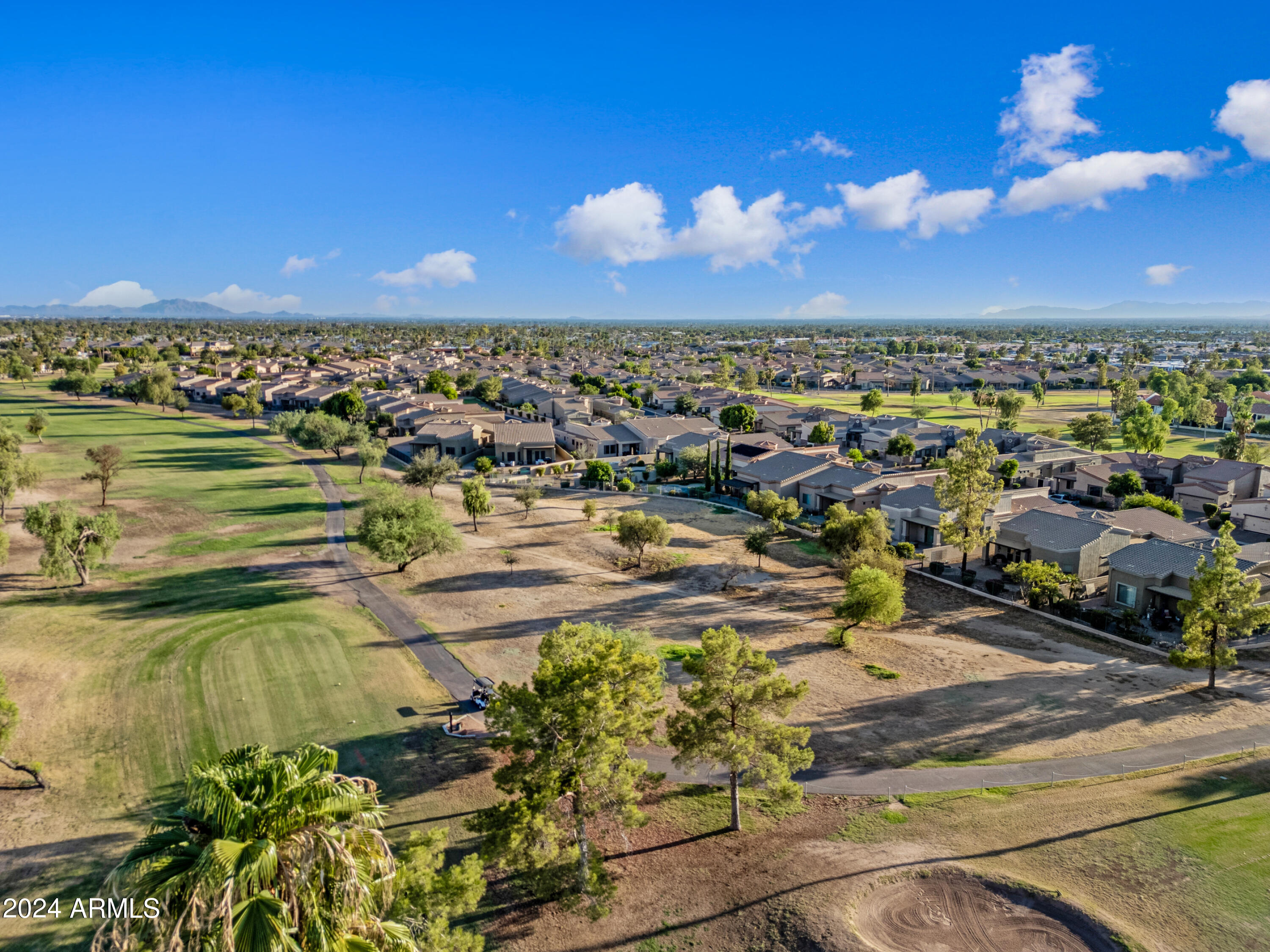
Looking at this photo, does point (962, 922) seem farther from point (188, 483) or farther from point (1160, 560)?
point (188, 483)

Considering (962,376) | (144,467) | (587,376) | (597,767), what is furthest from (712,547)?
(962,376)

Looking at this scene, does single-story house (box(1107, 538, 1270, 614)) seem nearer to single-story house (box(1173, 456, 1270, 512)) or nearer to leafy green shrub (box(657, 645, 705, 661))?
leafy green shrub (box(657, 645, 705, 661))

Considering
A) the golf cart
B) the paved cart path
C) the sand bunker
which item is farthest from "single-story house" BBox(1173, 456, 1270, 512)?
the golf cart

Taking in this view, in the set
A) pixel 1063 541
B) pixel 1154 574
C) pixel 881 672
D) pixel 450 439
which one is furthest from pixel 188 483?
pixel 1154 574

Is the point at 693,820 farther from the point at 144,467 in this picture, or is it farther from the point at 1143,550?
the point at 144,467

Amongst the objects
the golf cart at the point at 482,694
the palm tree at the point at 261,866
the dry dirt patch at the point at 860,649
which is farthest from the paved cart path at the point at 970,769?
the palm tree at the point at 261,866

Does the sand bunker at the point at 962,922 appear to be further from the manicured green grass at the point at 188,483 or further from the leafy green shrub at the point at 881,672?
the manicured green grass at the point at 188,483

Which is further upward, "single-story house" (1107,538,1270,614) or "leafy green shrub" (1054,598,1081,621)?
"single-story house" (1107,538,1270,614)
